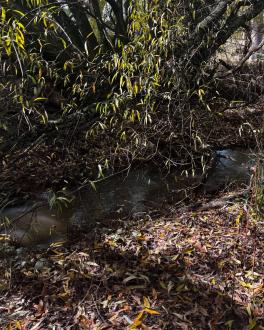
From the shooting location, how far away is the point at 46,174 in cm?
553

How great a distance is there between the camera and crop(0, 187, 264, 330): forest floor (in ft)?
8.60

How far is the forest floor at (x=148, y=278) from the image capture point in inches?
103

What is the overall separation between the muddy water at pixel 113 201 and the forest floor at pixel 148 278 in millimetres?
464

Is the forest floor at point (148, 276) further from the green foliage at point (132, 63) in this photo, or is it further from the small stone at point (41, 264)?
the green foliage at point (132, 63)

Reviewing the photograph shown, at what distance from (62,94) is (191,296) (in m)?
4.05

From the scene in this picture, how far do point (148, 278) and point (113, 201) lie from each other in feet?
7.11

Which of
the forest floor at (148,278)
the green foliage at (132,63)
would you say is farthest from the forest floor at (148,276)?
the green foliage at (132,63)

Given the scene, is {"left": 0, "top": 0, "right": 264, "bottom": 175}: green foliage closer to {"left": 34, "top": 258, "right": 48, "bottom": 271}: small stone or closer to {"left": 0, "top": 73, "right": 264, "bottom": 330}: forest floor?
{"left": 0, "top": 73, "right": 264, "bottom": 330}: forest floor

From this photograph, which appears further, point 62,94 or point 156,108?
point 62,94

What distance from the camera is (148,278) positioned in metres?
3.04

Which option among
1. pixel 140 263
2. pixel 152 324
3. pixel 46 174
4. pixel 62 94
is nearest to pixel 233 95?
pixel 62 94

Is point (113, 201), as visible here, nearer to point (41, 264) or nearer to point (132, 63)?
point (41, 264)

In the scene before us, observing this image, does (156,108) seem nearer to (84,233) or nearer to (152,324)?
(84,233)

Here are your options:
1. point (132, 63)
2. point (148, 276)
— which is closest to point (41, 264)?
point (148, 276)
